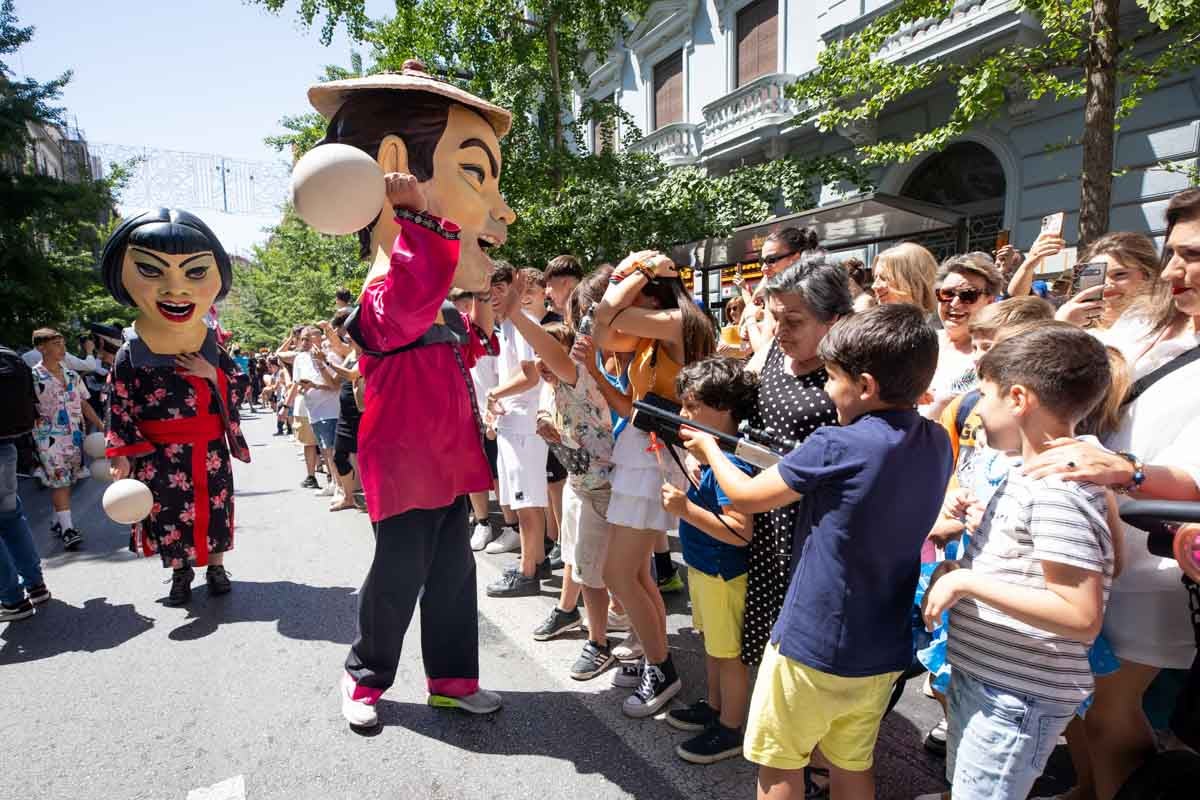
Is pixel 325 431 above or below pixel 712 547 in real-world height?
below

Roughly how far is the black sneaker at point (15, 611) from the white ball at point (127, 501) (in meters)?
0.98

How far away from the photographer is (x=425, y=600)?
8.90 ft

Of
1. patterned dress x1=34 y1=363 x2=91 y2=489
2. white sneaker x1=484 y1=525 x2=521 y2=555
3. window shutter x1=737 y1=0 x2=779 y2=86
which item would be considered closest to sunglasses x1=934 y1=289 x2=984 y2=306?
white sneaker x1=484 y1=525 x2=521 y2=555

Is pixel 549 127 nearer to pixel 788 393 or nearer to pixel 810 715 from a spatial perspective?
pixel 788 393

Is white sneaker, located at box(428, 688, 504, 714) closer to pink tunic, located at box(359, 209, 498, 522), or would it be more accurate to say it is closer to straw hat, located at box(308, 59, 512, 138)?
pink tunic, located at box(359, 209, 498, 522)

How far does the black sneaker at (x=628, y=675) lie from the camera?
2826 mm

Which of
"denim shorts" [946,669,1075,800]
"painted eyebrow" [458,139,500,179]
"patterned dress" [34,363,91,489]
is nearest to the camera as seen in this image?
"denim shorts" [946,669,1075,800]

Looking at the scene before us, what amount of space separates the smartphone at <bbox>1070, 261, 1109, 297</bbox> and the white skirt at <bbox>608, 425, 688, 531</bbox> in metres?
1.63

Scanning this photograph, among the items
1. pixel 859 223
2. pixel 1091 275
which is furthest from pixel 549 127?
pixel 1091 275

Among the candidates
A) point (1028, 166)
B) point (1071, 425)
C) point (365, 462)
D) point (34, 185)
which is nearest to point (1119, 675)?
point (1071, 425)

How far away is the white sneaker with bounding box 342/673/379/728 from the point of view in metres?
2.51

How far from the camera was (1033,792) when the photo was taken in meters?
2.22

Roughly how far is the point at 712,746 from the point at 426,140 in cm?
243

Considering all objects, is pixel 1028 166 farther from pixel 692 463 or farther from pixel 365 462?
pixel 365 462
